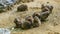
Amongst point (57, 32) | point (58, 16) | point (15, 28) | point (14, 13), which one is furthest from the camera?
point (14, 13)

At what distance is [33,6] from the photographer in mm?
3668

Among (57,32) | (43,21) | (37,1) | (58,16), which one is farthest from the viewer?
(37,1)

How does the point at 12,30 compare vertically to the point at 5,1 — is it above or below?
below

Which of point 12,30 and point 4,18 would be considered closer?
point 12,30

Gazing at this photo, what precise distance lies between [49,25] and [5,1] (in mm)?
1336

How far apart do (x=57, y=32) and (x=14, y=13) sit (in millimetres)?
1139

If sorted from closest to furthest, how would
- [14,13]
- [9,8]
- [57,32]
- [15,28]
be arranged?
[57,32]
[15,28]
[14,13]
[9,8]

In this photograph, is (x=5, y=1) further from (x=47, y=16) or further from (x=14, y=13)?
(x=47, y=16)

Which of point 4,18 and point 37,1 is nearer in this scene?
point 4,18

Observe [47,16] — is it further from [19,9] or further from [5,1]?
[5,1]

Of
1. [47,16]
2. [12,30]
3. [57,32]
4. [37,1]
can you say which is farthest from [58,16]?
[37,1]

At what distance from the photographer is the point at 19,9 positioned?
3422 millimetres

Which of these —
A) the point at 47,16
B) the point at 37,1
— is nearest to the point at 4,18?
the point at 47,16

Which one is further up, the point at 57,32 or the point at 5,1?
the point at 5,1
